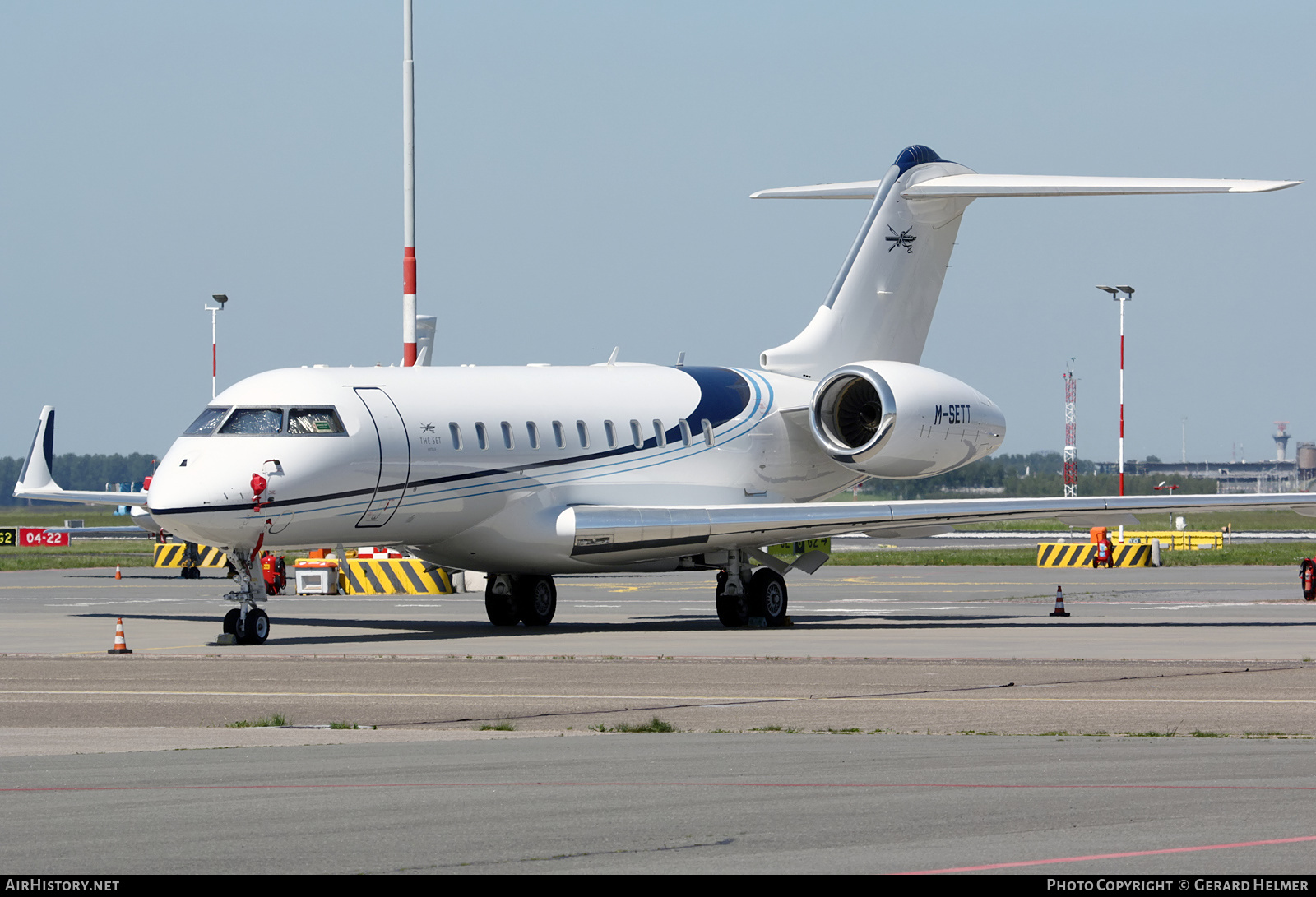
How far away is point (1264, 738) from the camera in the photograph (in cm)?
1379

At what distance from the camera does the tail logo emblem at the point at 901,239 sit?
34.0m

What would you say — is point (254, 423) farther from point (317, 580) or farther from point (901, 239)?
point (317, 580)

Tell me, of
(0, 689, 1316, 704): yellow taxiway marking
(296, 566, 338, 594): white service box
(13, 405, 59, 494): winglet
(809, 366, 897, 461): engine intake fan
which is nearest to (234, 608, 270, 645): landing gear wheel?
(0, 689, 1316, 704): yellow taxiway marking

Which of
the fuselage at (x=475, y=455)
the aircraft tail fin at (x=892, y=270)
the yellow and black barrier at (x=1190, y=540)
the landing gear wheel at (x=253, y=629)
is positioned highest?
the aircraft tail fin at (x=892, y=270)

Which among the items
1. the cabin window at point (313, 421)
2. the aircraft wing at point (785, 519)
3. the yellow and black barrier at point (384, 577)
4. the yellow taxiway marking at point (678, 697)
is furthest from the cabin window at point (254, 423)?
the yellow and black barrier at point (384, 577)

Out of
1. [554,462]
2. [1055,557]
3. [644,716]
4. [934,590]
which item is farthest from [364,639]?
[1055,557]

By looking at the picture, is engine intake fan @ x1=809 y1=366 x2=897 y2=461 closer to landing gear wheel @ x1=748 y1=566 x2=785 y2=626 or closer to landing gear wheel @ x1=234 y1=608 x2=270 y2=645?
landing gear wheel @ x1=748 y1=566 x2=785 y2=626

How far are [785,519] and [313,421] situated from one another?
762 cm

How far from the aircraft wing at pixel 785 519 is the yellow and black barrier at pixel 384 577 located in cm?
1387

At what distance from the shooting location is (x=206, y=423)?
26094 millimetres

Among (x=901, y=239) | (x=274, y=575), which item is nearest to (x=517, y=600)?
(x=901, y=239)

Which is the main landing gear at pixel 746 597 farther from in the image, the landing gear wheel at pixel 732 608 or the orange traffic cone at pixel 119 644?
the orange traffic cone at pixel 119 644

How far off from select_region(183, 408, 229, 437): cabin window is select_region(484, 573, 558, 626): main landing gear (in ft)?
19.9
